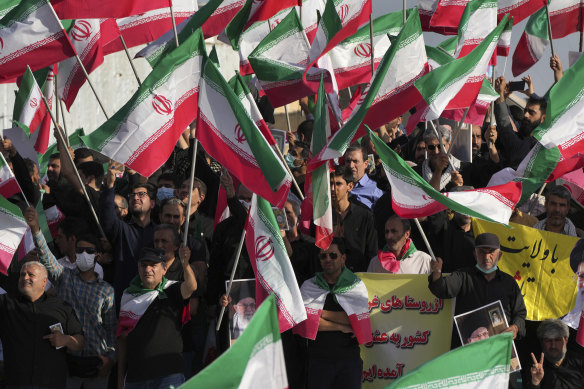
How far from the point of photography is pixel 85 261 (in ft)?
31.8

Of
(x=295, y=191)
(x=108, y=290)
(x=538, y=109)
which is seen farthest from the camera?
(x=538, y=109)

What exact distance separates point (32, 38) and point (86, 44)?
157 centimetres

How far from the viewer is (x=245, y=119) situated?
9133 millimetres

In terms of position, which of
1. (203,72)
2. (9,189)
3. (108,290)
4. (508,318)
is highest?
(203,72)

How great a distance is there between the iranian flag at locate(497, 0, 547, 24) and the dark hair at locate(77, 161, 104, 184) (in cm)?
446

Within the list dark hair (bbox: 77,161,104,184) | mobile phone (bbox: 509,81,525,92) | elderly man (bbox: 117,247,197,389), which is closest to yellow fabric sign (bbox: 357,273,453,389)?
elderly man (bbox: 117,247,197,389)

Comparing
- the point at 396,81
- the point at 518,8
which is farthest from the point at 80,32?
the point at 518,8

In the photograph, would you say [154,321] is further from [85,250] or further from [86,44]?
[86,44]

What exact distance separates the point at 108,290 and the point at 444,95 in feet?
10.6

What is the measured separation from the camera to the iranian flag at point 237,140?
351 inches

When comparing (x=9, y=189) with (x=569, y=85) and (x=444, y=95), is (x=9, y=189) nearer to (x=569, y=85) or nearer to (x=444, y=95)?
(x=444, y=95)

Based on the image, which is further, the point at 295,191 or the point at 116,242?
the point at 295,191

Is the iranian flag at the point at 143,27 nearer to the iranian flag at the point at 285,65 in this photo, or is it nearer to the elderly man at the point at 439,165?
the iranian flag at the point at 285,65

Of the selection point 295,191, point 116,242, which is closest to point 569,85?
point 295,191
